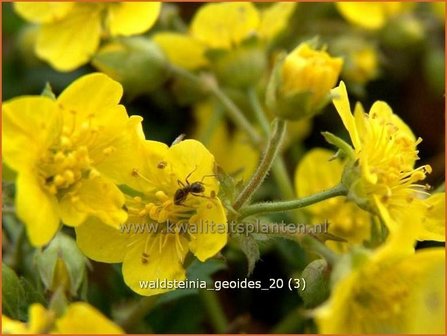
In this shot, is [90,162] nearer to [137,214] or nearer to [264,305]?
[137,214]

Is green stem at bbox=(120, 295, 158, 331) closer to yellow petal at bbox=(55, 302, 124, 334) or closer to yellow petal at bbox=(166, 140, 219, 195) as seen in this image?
yellow petal at bbox=(166, 140, 219, 195)

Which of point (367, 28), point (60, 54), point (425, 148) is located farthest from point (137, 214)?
point (425, 148)

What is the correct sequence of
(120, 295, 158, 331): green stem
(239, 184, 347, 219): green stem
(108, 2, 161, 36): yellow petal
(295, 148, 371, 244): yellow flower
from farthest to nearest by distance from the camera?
(108, 2, 161, 36): yellow petal
(295, 148, 371, 244): yellow flower
(120, 295, 158, 331): green stem
(239, 184, 347, 219): green stem

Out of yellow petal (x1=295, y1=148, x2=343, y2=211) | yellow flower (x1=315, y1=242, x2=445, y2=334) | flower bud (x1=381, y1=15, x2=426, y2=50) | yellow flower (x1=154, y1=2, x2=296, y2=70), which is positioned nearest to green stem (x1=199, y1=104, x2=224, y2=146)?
yellow flower (x1=154, y1=2, x2=296, y2=70)

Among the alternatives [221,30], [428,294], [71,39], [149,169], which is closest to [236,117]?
[221,30]

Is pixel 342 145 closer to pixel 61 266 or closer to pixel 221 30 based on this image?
pixel 61 266

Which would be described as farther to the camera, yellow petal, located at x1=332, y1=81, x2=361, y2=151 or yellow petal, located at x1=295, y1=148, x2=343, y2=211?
yellow petal, located at x1=295, y1=148, x2=343, y2=211
